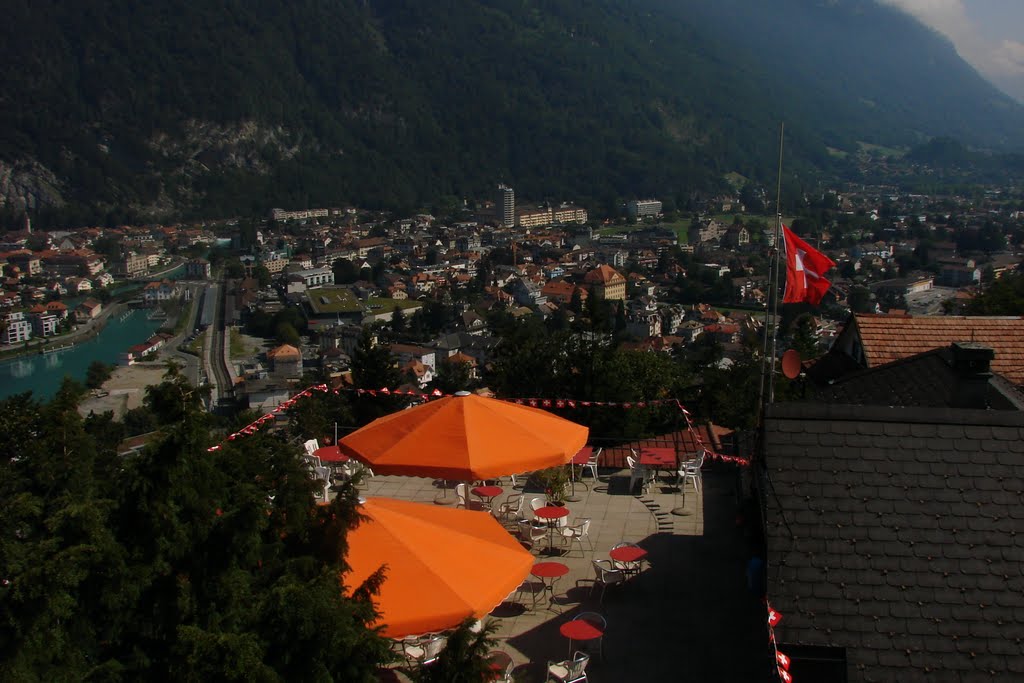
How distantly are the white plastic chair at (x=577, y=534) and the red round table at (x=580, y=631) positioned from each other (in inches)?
39.6

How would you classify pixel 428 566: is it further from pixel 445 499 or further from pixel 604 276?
pixel 604 276

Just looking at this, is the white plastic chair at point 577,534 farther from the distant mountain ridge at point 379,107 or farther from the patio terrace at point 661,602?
the distant mountain ridge at point 379,107

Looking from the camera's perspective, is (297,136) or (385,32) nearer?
(297,136)

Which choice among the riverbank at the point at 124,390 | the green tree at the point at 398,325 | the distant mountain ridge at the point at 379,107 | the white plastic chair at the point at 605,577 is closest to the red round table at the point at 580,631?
the white plastic chair at the point at 605,577

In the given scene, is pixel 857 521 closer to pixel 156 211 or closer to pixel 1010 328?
pixel 1010 328

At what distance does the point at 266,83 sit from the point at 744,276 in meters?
63.1

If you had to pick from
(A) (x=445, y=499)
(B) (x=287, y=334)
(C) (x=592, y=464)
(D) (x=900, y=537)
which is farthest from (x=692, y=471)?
(B) (x=287, y=334)

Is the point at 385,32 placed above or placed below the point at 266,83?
above

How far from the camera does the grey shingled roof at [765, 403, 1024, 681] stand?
230 cm

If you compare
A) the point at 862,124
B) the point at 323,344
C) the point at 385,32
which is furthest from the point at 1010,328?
the point at 862,124

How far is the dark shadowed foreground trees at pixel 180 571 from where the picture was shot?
207cm

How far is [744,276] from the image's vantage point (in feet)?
153

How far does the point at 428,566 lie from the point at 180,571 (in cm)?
88

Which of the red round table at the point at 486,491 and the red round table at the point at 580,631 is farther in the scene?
the red round table at the point at 486,491
